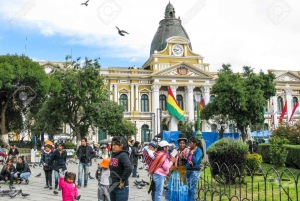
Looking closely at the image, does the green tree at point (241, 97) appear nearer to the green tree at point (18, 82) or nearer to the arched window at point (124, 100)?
the green tree at point (18, 82)

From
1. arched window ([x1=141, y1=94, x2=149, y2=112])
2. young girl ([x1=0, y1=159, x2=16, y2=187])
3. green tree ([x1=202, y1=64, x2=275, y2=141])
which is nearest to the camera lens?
young girl ([x1=0, y1=159, x2=16, y2=187])

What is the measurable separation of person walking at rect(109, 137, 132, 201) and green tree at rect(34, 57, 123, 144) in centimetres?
2427

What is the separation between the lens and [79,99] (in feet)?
98.9

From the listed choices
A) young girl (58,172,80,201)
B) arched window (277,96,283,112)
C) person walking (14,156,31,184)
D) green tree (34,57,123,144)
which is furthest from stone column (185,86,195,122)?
young girl (58,172,80,201)

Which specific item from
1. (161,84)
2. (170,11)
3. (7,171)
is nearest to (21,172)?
(7,171)

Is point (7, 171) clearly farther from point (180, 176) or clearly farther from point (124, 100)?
point (124, 100)

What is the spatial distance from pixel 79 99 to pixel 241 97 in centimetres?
1406

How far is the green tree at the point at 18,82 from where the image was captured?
1080 inches

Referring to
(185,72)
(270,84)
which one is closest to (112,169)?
(270,84)

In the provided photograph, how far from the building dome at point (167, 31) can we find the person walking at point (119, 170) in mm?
44064

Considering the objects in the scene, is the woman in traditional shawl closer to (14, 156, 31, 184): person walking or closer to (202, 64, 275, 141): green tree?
(14, 156, 31, 184): person walking

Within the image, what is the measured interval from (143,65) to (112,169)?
4843 centimetres

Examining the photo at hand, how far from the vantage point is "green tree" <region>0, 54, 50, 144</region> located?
2742 centimetres

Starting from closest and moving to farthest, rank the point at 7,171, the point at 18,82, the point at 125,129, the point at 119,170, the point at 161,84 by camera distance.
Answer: the point at 119,170 → the point at 7,171 → the point at 18,82 → the point at 125,129 → the point at 161,84
